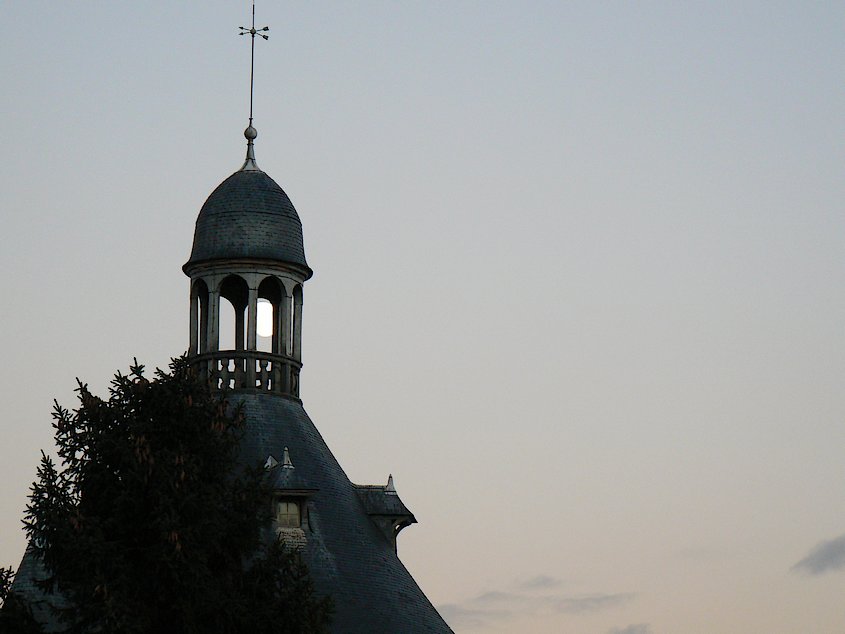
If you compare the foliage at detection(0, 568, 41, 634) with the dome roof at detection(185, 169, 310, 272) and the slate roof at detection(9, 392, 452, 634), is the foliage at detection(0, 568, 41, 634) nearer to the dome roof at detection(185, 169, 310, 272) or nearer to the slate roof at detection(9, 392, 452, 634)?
the slate roof at detection(9, 392, 452, 634)

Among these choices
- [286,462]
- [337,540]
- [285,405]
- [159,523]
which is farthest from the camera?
[285,405]

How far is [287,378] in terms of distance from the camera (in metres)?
61.8

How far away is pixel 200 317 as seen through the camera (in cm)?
6275

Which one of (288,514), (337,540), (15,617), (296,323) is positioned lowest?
(15,617)

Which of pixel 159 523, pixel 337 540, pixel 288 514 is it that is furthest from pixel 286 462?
pixel 159 523

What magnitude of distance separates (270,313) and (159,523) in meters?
20.2

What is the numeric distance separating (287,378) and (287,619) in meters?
18.0

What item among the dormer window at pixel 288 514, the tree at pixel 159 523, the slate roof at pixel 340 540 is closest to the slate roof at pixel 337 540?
the slate roof at pixel 340 540

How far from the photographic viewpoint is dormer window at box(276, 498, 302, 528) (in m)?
56.3

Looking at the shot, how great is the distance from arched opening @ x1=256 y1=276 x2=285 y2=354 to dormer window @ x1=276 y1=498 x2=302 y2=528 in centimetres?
734

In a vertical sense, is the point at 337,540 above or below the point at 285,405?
below

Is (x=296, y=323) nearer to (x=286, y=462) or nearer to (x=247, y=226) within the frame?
(x=247, y=226)

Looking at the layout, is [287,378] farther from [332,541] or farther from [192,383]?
[192,383]

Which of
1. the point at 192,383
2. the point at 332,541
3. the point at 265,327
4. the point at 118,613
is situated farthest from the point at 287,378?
the point at 118,613
